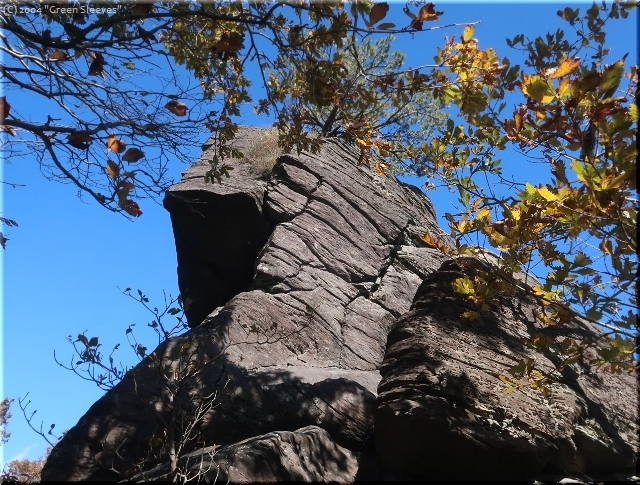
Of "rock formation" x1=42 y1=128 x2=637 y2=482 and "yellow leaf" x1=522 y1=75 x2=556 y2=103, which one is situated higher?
"yellow leaf" x1=522 y1=75 x2=556 y2=103

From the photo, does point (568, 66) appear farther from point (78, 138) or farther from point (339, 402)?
point (339, 402)

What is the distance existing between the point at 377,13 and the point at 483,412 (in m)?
3.17

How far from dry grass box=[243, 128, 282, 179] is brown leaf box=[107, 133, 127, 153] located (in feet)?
19.7

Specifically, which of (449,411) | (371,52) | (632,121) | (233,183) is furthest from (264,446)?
(371,52)

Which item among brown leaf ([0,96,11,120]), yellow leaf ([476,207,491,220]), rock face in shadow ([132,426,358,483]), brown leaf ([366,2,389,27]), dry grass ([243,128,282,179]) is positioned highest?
dry grass ([243,128,282,179])

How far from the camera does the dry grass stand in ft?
33.2

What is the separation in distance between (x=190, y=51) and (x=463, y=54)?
2504 mm

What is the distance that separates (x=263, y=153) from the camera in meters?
10.5

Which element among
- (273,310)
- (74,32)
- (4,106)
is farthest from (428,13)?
(273,310)

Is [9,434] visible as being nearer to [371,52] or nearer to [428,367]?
[428,367]

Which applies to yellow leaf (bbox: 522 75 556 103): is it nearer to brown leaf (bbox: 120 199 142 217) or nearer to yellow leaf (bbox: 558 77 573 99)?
yellow leaf (bbox: 558 77 573 99)

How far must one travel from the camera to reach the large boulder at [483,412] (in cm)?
476

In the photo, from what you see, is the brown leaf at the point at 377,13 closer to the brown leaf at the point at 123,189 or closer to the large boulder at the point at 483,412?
the brown leaf at the point at 123,189

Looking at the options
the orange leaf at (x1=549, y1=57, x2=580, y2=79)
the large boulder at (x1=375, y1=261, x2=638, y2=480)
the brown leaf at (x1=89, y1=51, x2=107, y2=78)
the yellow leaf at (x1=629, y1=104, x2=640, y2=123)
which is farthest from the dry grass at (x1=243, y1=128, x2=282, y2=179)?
the yellow leaf at (x1=629, y1=104, x2=640, y2=123)
